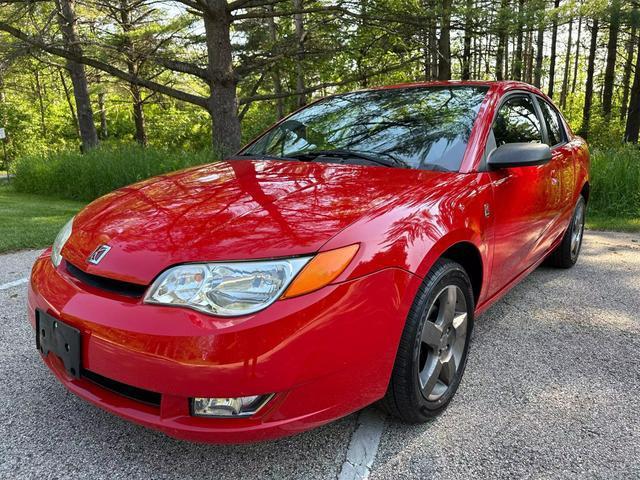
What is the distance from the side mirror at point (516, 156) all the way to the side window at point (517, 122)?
9.7 inches

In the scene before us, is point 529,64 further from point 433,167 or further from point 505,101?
point 433,167

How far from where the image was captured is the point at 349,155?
255 cm

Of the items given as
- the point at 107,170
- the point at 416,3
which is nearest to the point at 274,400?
the point at 107,170

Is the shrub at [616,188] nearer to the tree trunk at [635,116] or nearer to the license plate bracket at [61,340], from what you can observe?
the license plate bracket at [61,340]

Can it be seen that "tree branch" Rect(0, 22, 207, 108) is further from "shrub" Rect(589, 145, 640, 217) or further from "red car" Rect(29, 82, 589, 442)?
"red car" Rect(29, 82, 589, 442)

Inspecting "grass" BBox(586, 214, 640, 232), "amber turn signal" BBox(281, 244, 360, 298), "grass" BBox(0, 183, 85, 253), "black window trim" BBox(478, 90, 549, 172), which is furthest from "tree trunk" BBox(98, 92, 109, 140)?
"amber turn signal" BBox(281, 244, 360, 298)

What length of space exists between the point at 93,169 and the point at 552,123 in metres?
8.80

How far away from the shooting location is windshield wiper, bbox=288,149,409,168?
2402 mm

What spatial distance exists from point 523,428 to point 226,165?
2.01 m

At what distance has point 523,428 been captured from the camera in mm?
2006

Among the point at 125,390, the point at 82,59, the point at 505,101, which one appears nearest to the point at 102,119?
the point at 82,59

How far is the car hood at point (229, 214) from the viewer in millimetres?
1618

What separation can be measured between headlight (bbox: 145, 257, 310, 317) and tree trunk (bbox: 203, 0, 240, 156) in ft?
23.9

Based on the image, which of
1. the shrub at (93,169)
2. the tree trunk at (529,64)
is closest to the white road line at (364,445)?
the shrub at (93,169)
